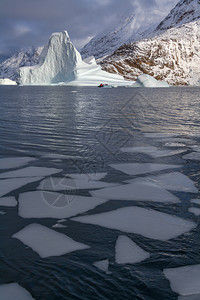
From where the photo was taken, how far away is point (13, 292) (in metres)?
2.63

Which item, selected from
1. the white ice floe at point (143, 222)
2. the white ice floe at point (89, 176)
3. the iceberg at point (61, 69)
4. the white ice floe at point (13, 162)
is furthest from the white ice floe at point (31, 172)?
the iceberg at point (61, 69)

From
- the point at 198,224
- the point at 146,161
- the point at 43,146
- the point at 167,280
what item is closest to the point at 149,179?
the point at 146,161

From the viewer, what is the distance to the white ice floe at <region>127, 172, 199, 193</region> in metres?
5.34

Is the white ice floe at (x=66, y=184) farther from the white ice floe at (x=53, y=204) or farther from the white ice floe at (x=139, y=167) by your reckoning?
the white ice floe at (x=139, y=167)

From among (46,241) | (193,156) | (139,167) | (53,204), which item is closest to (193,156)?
(193,156)

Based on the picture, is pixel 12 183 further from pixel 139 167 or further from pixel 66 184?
pixel 139 167

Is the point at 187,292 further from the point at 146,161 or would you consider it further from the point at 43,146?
the point at 43,146

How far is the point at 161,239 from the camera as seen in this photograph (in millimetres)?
3572

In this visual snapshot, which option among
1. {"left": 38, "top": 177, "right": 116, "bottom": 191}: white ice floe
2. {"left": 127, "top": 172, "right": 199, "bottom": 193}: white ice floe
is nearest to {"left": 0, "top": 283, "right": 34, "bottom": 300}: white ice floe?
{"left": 38, "top": 177, "right": 116, "bottom": 191}: white ice floe

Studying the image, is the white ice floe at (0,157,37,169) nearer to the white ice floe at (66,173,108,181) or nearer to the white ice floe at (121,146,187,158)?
the white ice floe at (66,173,108,181)

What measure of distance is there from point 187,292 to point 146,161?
4792 mm

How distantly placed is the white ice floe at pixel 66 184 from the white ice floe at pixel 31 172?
0.42 meters

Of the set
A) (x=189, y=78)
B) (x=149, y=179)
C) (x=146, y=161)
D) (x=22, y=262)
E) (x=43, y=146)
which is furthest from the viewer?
(x=189, y=78)

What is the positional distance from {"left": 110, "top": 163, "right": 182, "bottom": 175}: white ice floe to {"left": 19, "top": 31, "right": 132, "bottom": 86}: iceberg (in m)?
76.0
